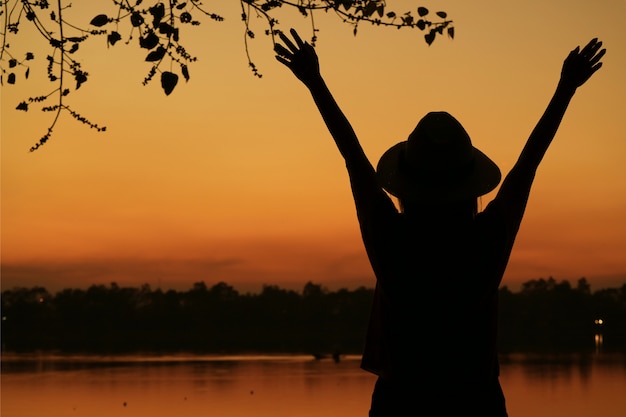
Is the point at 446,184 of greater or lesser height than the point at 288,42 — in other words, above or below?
below

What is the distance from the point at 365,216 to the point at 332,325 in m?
120

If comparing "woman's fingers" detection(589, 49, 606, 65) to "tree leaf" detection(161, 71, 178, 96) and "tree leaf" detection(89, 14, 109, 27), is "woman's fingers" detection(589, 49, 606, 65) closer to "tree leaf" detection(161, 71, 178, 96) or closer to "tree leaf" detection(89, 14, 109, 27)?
"tree leaf" detection(161, 71, 178, 96)

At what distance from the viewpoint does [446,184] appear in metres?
2.46

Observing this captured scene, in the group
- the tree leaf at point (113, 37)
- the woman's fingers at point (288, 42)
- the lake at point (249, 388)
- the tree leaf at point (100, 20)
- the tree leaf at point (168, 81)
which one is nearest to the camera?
the woman's fingers at point (288, 42)

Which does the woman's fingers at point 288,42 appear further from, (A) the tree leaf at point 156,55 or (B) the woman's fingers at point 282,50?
(A) the tree leaf at point 156,55

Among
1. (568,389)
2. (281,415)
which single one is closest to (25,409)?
(281,415)

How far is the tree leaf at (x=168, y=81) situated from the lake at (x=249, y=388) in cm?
3710

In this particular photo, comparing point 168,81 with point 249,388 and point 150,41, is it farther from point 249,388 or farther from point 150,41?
point 249,388

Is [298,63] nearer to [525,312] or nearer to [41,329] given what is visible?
[525,312]

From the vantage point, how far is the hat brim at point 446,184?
2449 millimetres

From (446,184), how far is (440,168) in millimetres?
42

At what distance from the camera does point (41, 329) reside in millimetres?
135625

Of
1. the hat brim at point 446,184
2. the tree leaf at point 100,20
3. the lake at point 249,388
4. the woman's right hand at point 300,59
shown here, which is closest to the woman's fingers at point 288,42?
the woman's right hand at point 300,59

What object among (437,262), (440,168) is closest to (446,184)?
(440,168)
